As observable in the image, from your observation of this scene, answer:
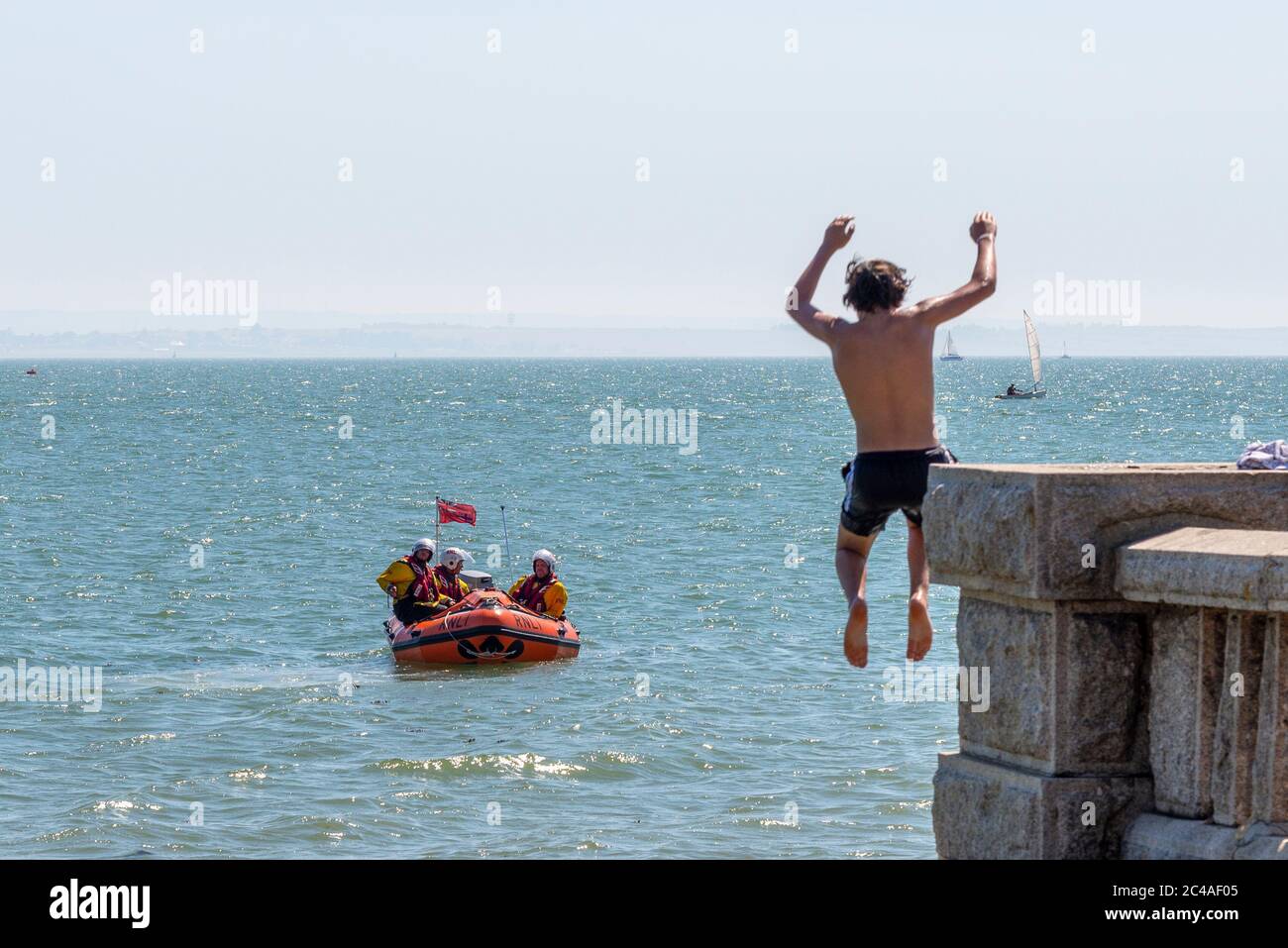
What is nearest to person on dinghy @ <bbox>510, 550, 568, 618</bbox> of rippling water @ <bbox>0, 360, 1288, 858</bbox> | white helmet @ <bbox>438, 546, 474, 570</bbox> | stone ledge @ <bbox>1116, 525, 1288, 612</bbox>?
rippling water @ <bbox>0, 360, 1288, 858</bbox>

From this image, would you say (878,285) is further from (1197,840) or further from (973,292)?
(1197,840)

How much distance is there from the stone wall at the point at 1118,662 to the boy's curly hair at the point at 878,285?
0.65 m

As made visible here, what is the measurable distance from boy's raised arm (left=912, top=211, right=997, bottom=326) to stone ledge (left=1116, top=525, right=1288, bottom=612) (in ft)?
3.18

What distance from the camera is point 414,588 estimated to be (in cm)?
2466

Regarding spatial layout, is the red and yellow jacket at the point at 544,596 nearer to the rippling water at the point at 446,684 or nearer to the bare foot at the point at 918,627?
the rippling water at the point at 446,684

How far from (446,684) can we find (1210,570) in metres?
18.7

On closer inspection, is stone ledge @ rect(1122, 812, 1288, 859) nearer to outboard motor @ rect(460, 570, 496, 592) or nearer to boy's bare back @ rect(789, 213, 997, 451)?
boy's bare back @ rect(789, 213, 997, 451)

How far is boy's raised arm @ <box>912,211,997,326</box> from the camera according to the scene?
18.2ft

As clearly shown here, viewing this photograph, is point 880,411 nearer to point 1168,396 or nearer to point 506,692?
point 506,692

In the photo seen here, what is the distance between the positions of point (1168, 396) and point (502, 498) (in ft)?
286

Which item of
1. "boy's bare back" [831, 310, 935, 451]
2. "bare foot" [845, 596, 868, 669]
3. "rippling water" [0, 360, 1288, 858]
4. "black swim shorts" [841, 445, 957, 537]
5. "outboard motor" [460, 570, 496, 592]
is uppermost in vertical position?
"boy's bare back" [831, 310, 935, 451]

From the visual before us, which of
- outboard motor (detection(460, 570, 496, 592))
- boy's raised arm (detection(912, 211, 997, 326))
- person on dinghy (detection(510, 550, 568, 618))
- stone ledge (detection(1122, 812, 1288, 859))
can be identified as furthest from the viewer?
outboard motor (detection(460, 570, 496, 592))
